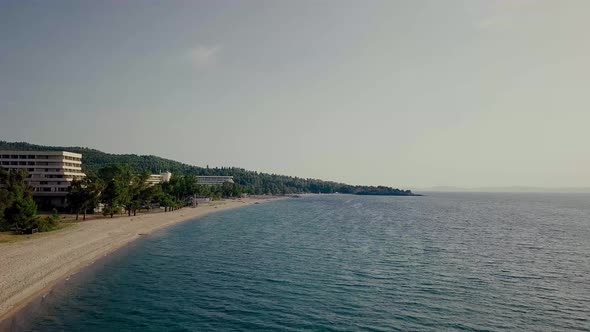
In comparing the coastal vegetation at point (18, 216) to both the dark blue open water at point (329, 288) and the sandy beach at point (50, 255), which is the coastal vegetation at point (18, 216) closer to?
the sandy beach at point (50, 255)

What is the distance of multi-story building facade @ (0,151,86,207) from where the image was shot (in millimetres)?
133250

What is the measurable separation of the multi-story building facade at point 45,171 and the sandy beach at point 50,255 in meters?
44.0

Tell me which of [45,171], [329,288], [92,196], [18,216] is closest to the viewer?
[329,288]

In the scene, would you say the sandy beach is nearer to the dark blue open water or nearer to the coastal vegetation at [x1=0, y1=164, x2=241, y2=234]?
the dark blue open water

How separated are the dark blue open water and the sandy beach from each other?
2802 mm

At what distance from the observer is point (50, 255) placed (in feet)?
200

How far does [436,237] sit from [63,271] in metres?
74.5

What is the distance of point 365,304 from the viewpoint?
137 feet

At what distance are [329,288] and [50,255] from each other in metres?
43.6

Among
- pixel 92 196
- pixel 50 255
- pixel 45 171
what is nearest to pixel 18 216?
pixel 50 255

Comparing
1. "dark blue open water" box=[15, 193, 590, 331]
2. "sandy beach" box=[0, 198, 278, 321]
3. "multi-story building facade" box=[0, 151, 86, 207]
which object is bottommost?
"dark blue open water" box=[15, 193, 590, 331]

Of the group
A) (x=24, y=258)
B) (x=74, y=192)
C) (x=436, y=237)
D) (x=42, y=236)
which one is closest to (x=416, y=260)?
(x=436, y=237)

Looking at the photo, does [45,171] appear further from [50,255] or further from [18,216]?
[50,255]

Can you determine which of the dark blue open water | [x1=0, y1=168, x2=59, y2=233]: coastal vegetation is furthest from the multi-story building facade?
the dark blue open water
